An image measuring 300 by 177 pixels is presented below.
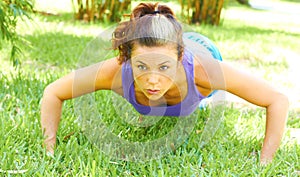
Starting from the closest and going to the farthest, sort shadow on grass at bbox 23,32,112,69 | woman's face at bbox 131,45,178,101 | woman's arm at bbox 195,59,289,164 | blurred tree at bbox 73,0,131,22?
woman's face at bbox 131,45,178,101
woman's arm at bbox 195,59,289,164
shadow on grass at bbox 23,32,112,69
blurred tree at bbox 73,0,131,22

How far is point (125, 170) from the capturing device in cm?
175

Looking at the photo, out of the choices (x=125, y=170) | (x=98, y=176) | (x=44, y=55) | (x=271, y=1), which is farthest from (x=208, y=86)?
(x=271, y=1)

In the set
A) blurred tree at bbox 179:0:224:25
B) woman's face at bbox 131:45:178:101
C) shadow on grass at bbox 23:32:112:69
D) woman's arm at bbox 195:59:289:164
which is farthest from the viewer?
A: blurred tree at bbox 179:0:224:25

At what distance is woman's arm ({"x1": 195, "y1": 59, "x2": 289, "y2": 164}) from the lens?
6.07 ft

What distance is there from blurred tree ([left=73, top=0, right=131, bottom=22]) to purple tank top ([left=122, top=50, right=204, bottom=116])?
12.7ft

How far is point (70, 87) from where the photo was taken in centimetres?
192

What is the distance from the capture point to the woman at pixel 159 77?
1684 mm

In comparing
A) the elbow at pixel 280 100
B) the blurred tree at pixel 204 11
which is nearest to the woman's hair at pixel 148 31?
the elbow at pixel 280 100

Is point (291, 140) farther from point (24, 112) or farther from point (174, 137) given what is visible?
point (24, 112)

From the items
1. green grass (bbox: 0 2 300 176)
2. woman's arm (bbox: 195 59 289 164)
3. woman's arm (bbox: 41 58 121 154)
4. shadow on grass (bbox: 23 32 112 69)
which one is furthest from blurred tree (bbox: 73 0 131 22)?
woman's arm (bbox: 195 59 289 164)

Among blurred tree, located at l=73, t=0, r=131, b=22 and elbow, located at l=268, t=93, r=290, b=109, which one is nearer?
elbow, located at l=268, t=93, r=290, b=109

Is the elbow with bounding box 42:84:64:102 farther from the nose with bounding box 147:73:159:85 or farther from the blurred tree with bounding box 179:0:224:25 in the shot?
the blurred tree with bounding box 179:0:224:25

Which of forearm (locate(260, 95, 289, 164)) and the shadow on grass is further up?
forearm (locate(260, 95, 289, 164))

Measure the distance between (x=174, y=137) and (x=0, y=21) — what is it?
1.13m
